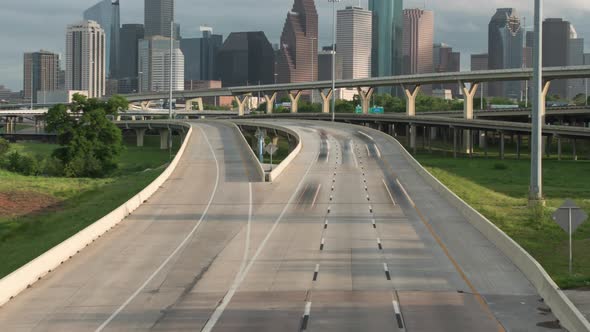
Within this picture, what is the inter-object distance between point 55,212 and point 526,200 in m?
29.9

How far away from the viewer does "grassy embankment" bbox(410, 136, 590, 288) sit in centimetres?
3131

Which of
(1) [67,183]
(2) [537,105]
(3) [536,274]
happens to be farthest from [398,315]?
(1) [67,183]

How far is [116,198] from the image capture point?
2345 inches

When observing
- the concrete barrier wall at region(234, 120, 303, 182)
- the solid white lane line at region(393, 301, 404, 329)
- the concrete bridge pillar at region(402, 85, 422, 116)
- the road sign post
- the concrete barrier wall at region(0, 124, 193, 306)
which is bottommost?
the solid white lane line at region(393, 301, 404, 329)

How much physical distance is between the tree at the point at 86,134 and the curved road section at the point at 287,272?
141ft

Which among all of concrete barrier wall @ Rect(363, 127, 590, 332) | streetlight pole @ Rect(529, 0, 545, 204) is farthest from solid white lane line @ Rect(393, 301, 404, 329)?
streetlight pole @ Rect(529, 0, 545, 204)

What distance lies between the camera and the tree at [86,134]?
9319 cm

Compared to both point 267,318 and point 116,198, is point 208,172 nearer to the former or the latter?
point 116,198

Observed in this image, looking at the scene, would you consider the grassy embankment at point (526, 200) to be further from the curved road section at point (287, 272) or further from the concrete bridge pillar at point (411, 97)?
the concrete bridge pillar at point (411, 97)

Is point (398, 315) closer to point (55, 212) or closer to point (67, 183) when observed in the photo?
point (55, 212)

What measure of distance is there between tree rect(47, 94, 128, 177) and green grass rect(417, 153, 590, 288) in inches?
1426

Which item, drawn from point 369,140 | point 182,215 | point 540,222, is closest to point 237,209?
point 182,215

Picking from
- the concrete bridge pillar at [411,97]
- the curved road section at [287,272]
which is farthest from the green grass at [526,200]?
the concrete bridge pillar at [411,97]

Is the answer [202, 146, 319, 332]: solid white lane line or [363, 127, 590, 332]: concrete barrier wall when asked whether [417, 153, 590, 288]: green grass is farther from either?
[202, 146, 319, 332]: solid white lane line
